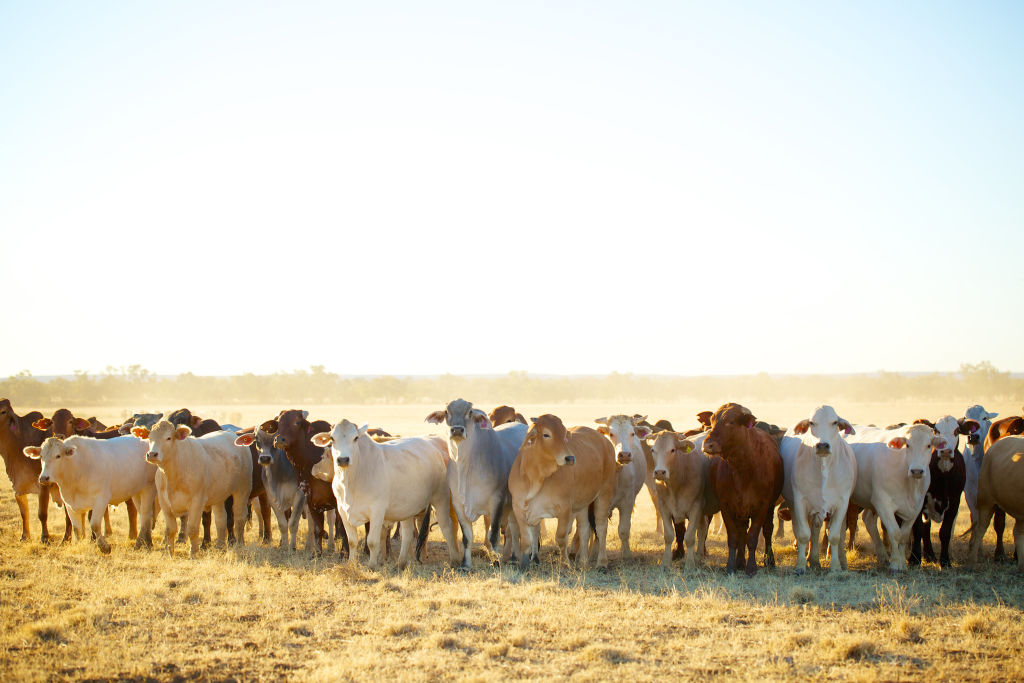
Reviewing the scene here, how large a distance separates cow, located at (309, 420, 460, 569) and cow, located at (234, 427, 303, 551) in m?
1.55

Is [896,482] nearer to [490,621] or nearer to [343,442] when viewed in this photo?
[490,621]

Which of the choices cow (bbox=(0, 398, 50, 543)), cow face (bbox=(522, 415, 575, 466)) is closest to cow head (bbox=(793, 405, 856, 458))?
cow face (bbox=(522, 415, 575, 466))

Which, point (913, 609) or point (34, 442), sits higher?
point (34, 442)

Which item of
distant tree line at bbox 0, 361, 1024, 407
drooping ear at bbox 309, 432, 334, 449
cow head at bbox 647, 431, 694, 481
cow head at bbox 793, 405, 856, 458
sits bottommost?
distant tree line at bbox 0, 361, 1024, 407

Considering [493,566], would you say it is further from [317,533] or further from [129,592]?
[129,592]

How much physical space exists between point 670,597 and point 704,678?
2530 millimetres

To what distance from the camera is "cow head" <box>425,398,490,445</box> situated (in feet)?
37.9

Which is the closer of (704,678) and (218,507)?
(704,678)

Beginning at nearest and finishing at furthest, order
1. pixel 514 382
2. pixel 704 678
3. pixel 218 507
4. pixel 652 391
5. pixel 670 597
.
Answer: pixel 704 678 → pixel 670 597 → pixel 218 507 → pixel 514 382 → pixel 652 391

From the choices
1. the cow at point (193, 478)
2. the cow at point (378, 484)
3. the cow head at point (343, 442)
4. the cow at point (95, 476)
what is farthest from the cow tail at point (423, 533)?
the cow at point (95, 476)

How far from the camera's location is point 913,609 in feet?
28.6

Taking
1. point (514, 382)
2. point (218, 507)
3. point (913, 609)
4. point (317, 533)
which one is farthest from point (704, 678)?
point (514, 382)

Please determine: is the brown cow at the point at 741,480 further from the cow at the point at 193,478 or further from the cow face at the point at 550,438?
the cow at the point at 193,478

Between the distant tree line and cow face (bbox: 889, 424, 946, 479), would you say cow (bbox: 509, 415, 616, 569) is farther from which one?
the distant tree line
